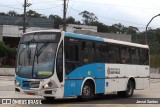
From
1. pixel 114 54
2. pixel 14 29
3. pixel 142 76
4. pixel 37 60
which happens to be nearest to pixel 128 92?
pixel 142 76

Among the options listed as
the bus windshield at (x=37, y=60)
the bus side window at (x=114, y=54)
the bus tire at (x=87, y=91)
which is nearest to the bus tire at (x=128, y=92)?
the bus side window at (x=114, y=54)

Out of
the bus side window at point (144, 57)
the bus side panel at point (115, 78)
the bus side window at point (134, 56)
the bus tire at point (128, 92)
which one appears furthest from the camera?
the bus side window at point (144, 57)

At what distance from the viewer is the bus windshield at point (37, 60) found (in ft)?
54.7

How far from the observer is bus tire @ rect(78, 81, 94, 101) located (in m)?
18.2

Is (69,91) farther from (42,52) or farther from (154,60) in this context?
(154,60)

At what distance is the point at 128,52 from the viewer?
22438mm

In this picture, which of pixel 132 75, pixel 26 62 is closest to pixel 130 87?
pixel 132 75

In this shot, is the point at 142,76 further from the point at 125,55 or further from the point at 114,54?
the point at 114,54

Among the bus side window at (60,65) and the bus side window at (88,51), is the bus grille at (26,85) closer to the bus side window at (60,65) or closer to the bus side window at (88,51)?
Result: the bus side window at (60,65)

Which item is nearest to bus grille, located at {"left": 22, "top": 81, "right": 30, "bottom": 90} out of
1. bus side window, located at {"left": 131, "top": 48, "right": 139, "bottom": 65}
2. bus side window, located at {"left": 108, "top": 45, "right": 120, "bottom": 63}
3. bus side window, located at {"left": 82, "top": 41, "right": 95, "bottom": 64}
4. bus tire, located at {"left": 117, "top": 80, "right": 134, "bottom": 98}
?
bus side window, located at {"left": 82, "top": 41, "right": 95, "bottom": 64}

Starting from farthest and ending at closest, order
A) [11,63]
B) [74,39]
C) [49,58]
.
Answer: [11,63] < [74,39] < [49,58]

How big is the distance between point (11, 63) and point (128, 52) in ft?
147

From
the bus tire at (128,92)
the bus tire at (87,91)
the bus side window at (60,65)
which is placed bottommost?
the bus tire at (128,92)

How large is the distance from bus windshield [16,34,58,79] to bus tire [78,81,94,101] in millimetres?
2281
